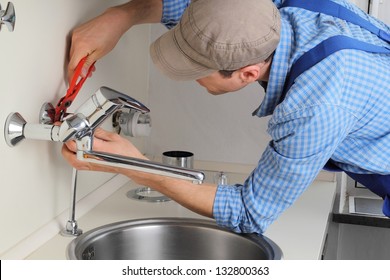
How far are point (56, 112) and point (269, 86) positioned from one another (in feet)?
1.51

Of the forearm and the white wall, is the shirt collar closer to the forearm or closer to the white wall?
the forearm

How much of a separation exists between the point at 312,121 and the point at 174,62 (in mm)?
309

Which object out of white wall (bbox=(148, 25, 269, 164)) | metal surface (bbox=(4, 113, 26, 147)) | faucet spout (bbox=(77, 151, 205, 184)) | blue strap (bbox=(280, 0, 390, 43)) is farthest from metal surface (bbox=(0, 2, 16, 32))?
white wall (bbox=(148, 25, 269, 164))

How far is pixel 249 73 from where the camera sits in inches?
51.0

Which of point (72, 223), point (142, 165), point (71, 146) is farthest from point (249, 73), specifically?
point (72, 223)

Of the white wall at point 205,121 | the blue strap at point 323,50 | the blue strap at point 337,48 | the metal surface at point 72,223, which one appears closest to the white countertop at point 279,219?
the metal surface at point 72,223

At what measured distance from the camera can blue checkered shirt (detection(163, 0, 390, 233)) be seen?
1207 millimetres

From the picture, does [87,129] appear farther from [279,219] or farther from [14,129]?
[279,219]

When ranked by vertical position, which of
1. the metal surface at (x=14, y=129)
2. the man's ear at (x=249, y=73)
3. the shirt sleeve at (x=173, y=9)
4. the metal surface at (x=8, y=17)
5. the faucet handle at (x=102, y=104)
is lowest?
the metal surface at (x=14, y=129)

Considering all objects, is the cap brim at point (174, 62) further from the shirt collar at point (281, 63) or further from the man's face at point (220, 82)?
the shirt collar at point (281, 63)

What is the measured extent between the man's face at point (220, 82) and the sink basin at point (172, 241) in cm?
35

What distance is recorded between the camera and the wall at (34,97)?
121 cm

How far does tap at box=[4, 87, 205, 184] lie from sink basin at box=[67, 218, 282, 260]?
0.25 meters
